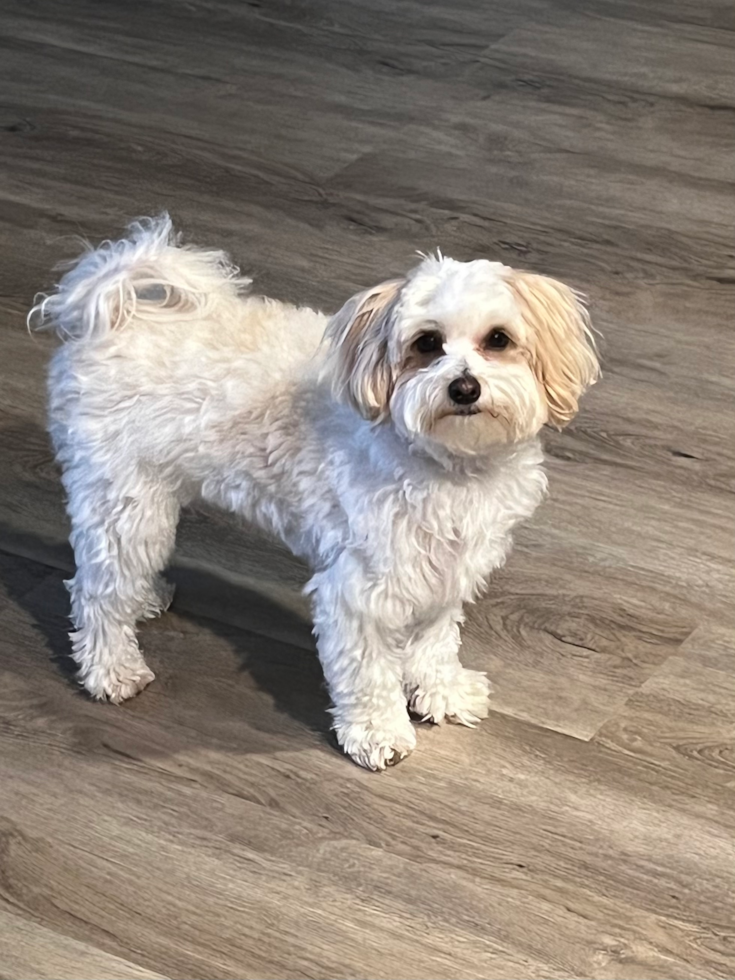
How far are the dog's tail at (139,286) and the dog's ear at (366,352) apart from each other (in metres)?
0.24

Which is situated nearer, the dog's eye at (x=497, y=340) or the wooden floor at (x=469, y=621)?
the dog's eye at (x=497, y=340)

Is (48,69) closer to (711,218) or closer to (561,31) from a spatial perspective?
(561,31)

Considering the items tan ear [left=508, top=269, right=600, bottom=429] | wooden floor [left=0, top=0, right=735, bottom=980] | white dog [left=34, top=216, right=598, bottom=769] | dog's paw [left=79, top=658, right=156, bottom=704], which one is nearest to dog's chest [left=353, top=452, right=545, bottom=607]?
white dog [left=34, top=216, right=598, bottom=769]

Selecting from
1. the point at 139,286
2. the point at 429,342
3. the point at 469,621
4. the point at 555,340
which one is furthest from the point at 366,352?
the point at 469,621

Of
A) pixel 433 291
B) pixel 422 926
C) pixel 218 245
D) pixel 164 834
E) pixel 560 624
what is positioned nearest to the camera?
pixel 433 291

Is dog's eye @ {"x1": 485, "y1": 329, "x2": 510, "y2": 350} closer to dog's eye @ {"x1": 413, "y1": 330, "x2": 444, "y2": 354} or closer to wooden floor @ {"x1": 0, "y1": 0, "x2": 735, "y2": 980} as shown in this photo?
dog's eye @ {"x1": 413, "y1": 330, "x2": 444, "y2": 354}

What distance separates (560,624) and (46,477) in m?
0.85

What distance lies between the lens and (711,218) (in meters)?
2.99

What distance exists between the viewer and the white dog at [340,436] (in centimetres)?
160

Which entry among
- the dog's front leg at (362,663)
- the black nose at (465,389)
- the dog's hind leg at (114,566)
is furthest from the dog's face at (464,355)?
the dog's hind leg at (114,566)

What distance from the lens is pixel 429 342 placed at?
160 centimetres

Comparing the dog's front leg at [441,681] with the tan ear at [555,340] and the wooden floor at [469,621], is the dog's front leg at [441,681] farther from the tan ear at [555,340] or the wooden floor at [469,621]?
the tan ear at [555,340]

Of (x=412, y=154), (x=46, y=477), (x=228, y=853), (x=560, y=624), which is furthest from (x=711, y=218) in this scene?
(x=228, y=853)

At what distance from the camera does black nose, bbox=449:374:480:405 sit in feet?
5.05
